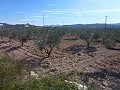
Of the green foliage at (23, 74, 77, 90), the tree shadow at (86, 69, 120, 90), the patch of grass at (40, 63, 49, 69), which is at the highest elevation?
the green foliage at (23, 74, 77, 90)

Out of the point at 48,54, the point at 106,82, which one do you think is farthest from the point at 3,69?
the point at 48,54

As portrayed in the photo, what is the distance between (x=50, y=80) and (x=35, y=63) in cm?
2218

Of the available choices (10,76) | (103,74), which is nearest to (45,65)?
(103,74)

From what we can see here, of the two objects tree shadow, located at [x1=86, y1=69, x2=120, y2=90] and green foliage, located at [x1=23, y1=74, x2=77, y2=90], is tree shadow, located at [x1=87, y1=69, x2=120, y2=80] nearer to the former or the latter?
tree shadow, located at [x1=86, y1=69, x2=120, y2=90]

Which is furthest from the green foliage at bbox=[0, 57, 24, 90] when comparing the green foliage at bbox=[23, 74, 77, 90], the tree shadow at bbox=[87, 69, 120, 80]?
the tree shadow at bbox=[87, 69, 120, 80]

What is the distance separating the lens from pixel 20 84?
8297 millimetres

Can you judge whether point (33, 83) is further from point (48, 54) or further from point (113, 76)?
point (48, 54)

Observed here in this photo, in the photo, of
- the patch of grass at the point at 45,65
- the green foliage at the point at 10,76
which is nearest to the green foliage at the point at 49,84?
the green foliage at the point at 10,76

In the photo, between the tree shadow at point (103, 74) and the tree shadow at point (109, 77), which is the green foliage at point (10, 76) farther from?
the tree shadow at point (103, 74)

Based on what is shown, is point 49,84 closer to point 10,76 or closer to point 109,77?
point 10,76

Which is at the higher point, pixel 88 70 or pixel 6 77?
pixel 6 77

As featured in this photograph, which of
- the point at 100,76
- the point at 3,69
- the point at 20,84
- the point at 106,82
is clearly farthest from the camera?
the point at 100,76

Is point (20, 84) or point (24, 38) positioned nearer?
point (20, 84)

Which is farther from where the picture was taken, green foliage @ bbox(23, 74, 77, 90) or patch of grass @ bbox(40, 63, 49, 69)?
patch of grass @ bbox(40, 63, 49, 69)
